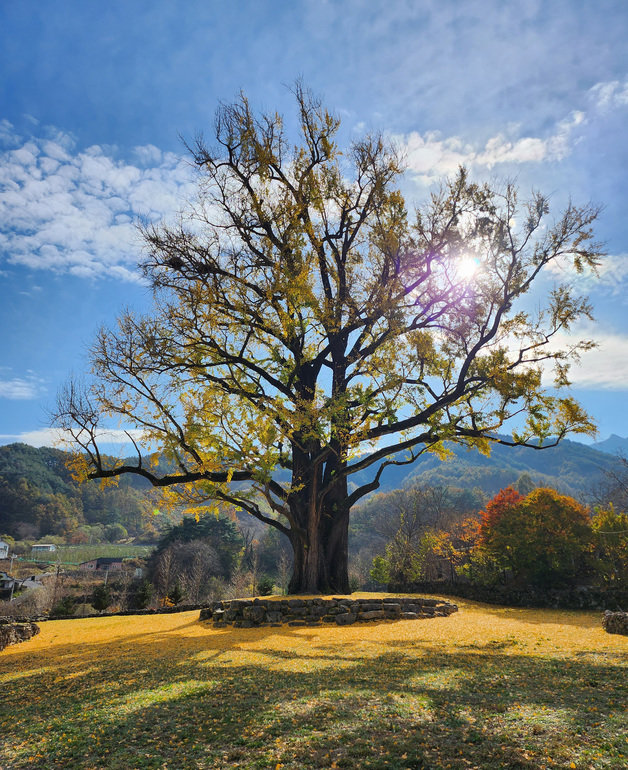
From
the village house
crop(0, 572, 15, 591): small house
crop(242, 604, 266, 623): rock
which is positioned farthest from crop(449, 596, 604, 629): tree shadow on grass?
the village house

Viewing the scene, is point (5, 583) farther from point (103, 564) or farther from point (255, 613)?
point (255, 613)

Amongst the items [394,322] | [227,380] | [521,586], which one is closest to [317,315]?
[394,322]

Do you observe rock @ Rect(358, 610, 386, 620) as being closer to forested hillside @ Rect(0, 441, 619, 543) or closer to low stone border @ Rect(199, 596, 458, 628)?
low stone border @ Rect(199, 596, 458, 628)

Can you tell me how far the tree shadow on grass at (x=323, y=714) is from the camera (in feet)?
10.0

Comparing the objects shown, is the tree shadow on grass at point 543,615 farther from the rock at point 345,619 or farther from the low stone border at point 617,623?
the rock at point 345,619

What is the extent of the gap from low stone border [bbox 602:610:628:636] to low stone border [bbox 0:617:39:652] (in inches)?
518

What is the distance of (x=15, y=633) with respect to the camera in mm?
11250

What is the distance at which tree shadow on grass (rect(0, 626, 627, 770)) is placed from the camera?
3051 mm

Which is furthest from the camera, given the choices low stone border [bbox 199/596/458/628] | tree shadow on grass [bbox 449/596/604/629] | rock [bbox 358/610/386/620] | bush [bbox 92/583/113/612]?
bush [bbox 92/583/113/612]

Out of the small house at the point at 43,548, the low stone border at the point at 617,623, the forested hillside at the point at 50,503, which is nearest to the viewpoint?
the low stone border at the point at 617,623

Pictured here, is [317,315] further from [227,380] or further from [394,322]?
[227,380]

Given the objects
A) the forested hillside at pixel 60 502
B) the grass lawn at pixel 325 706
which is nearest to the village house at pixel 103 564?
the forested hillside at pixel 60 502

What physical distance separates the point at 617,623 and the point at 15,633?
13.6m

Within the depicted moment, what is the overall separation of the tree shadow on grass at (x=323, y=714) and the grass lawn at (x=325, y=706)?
0.6 inches
